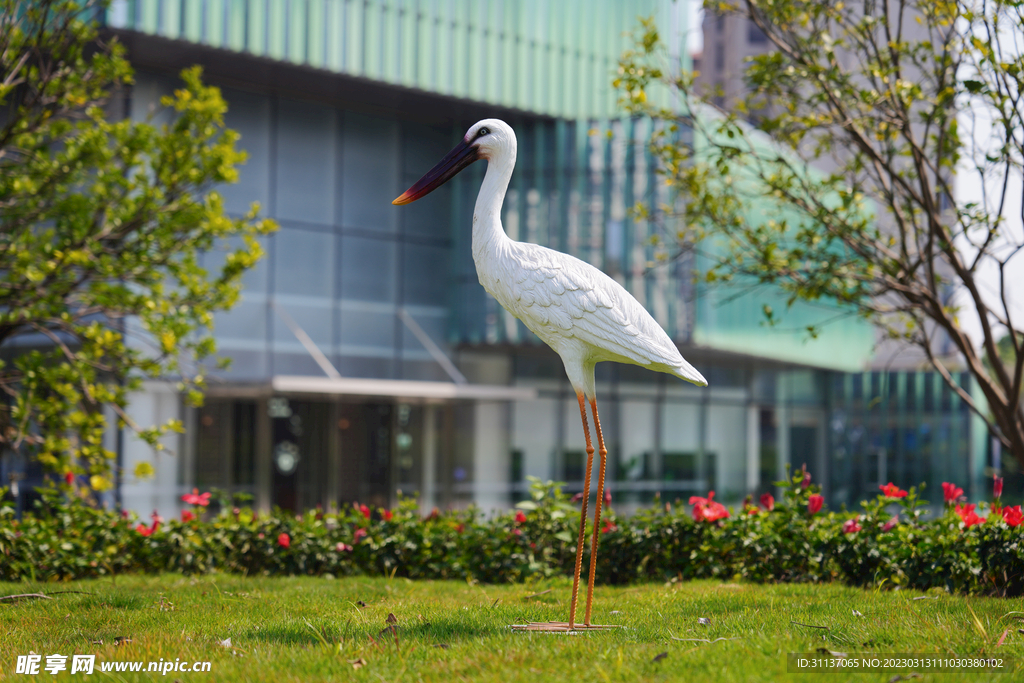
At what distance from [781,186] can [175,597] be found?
5.47 metres

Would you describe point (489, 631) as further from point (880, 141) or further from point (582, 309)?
point (880, 141)

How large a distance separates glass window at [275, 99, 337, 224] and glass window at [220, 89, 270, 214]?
0.86 ft

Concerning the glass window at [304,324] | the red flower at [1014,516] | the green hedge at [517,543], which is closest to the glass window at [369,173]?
the glass window at [304,324]

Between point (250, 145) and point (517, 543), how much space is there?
11.5m

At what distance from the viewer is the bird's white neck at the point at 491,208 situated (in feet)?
15.6

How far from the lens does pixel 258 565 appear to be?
24.8ft

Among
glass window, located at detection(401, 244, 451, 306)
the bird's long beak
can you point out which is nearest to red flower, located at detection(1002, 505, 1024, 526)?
the bird's long beak

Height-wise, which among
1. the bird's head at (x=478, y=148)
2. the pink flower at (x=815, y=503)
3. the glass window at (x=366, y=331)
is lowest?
the pink flower at (x=815, y=503)

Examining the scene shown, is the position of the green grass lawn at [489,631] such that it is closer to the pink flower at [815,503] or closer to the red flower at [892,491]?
the pink flower at [815,503]

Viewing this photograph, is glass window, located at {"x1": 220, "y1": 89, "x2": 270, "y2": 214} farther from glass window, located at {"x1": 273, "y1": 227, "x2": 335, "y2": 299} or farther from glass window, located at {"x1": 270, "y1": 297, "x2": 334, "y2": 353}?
glass window, located at {"x1": 270, "y1": 297, "x2": 334, "y2": 353}

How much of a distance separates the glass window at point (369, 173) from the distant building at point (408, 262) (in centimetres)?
5

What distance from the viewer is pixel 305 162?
55.3 feet

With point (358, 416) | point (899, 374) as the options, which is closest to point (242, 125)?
point (358, 416)

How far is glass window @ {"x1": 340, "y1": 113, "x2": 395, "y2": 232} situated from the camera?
17422mm
